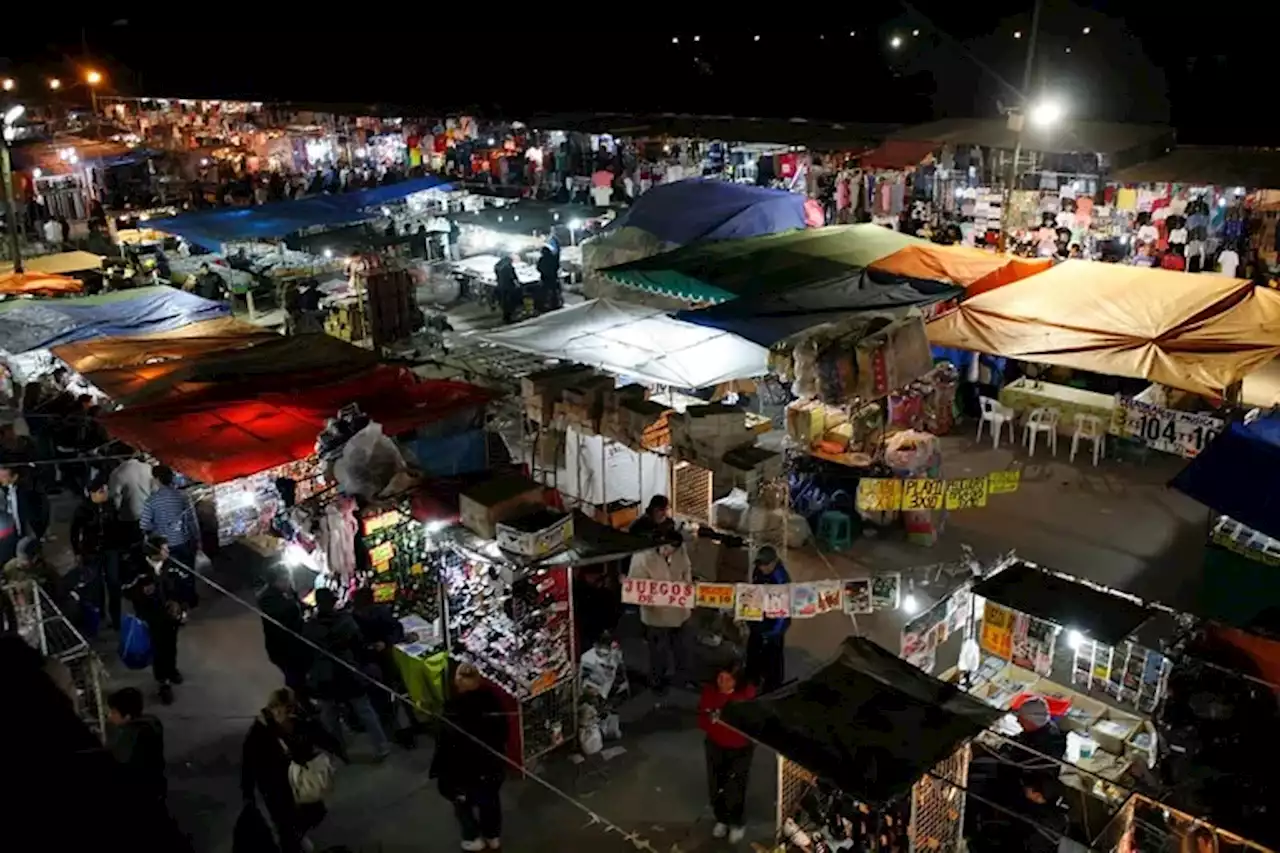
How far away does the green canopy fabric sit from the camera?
41.3 ft

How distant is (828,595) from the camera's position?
7.34m

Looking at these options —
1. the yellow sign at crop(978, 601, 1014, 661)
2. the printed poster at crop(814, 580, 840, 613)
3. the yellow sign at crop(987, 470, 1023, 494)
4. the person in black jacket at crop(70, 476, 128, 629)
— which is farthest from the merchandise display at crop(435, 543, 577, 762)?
the person in black jacket at crop(70, 476, 128, 629)

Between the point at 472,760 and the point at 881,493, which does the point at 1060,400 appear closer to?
the point at 881,493

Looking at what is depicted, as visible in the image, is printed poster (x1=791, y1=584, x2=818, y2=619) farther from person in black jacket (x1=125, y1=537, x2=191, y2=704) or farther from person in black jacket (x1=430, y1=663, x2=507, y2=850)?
person in black jacket (x1=125, y1=537, x2=191, y2=704)

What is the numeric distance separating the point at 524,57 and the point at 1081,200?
118 ft

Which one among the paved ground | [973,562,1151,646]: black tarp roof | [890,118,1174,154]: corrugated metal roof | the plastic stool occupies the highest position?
[890,118,1174,154]: corrugated metal roof

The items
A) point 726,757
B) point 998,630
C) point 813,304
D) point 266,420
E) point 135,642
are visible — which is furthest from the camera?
point 813,304

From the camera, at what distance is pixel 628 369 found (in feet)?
35.2

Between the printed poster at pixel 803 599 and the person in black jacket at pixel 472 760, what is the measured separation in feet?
6.80

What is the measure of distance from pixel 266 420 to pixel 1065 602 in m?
6.69

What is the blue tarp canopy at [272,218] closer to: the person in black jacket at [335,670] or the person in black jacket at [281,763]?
the person in black jacket at [335,670]

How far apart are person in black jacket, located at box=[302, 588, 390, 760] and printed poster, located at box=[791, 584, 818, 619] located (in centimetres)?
301

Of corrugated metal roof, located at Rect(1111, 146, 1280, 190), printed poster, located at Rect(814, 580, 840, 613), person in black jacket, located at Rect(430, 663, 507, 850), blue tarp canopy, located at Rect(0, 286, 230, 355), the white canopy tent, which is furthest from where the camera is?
corrugated metal roof, located at Rect(1111, 146, 1280, 190)

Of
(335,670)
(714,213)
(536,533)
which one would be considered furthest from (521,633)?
(714,213)
